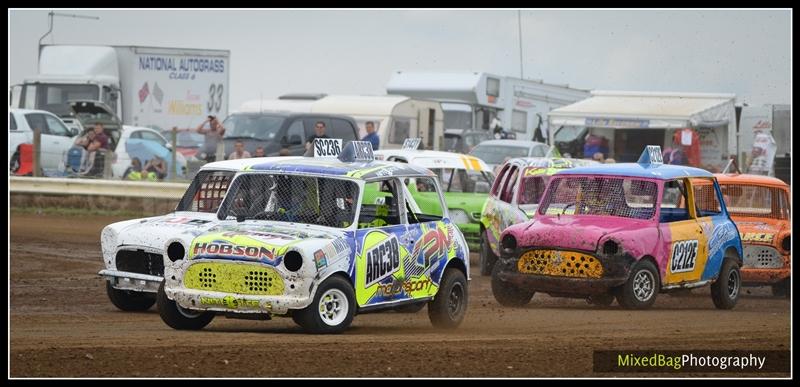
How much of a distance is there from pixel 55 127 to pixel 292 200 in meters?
17.7

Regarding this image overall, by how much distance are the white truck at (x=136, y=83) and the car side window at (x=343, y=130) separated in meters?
8.59

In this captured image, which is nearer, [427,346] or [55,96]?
[427,346]

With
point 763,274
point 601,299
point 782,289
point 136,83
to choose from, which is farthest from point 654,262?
point 136,83

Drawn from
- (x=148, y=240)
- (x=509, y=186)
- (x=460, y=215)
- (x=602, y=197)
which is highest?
(x=509, y=186)

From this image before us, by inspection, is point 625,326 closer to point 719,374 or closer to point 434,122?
point 719,374

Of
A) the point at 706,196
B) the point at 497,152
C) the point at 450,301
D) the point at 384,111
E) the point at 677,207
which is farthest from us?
the point at 384,111

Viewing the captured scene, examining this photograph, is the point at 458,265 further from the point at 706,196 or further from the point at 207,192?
the point at 706,196

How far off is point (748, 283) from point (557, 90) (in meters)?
28.8

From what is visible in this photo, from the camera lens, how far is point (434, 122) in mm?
35062

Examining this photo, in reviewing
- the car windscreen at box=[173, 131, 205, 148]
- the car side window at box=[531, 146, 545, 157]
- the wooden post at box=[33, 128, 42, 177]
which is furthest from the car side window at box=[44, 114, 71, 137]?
the car side window at box=[531, 146, 545, 157]

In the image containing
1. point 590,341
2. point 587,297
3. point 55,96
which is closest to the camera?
point 590,341

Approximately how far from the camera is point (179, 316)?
11.2 meters

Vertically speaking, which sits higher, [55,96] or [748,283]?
[55,96]

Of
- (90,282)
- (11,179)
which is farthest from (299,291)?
(11,179)
